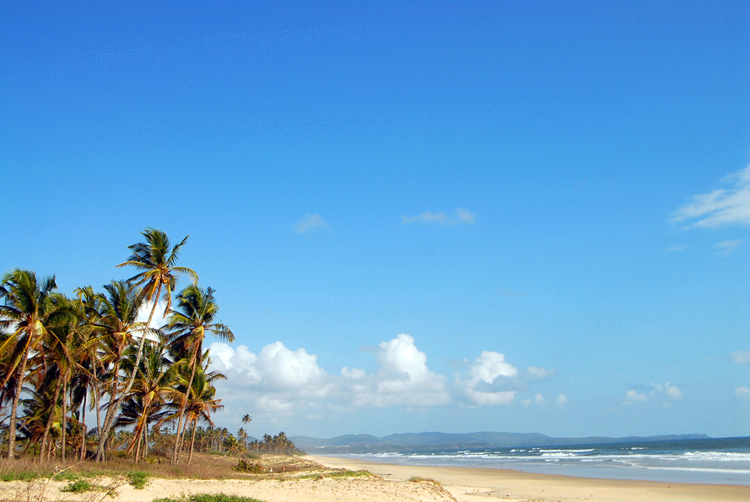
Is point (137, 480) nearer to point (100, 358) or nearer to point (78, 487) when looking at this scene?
point (78, 487)

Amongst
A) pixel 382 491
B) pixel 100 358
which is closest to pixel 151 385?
pixel 100 358

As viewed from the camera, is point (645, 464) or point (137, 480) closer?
point (137, 480)

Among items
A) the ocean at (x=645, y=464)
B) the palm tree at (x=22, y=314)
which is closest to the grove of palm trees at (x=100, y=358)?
the palm tree at (x=22, y=314)

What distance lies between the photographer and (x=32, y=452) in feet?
94.0

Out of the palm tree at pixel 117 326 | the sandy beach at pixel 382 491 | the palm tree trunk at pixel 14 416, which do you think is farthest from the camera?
the palm tree at pixel 117 326

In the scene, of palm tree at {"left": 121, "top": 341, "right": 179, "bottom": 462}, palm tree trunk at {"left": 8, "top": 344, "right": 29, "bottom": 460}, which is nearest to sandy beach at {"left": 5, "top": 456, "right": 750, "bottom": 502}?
palm tree trunk at {"left": 8, "top": 344, "right": 29, "bottom": 460}

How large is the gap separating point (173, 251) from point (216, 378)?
11.3 metres

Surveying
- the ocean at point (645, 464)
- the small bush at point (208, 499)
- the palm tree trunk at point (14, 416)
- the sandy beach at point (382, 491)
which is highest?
the palm tree trunk at point (14, 416)

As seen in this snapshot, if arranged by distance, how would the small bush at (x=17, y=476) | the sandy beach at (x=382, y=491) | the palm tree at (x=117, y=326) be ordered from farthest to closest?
the palm tree at (x=117, y=326) < the sandy beach at (x=382, y=491) < the small bush at (x=17, y=476)

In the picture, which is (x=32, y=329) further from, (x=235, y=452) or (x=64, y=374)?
(x=235, y=452)

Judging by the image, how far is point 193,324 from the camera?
29812mm

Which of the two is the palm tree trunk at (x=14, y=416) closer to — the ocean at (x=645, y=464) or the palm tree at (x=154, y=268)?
the palm tree at (x=154, y=268)

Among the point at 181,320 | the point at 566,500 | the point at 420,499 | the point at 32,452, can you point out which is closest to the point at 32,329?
the point at 181,320

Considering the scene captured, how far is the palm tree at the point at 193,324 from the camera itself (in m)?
29.5
